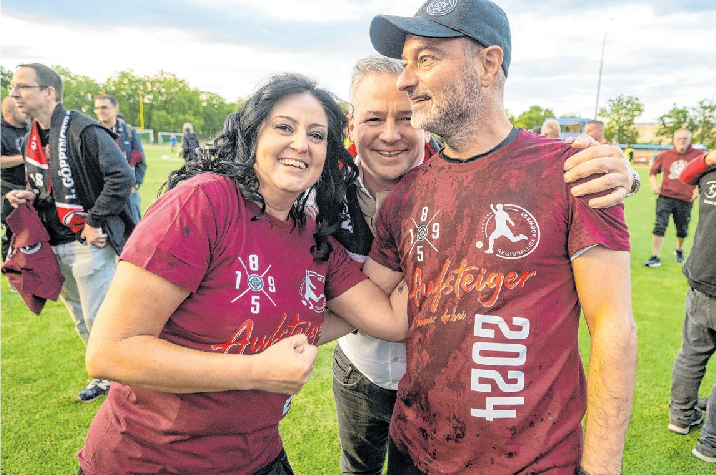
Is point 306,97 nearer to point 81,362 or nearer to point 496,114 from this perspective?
point 496,114

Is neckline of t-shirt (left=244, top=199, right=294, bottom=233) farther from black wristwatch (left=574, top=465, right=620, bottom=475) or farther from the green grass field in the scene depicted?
the green grass field

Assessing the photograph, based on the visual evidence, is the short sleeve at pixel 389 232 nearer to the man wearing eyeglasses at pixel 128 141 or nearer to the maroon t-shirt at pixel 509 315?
the maroon t-shirt at pixel 509 315

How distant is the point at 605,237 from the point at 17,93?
471 centimetres

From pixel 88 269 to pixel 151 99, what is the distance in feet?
Answer: 305

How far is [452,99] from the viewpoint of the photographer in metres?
1.75

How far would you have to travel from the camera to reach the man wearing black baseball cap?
4.98 feet

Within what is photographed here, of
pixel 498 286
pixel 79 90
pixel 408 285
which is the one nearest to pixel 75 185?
pixel 408 285

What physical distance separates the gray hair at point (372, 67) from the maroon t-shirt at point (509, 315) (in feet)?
2.33

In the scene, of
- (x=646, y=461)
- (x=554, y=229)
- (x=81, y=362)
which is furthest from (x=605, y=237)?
(x=81, y=362)

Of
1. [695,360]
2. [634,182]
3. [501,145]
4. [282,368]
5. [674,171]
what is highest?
[501,145]

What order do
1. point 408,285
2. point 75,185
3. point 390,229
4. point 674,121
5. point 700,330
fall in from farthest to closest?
point 674,121
point 75,185
point 700,330
point 390,229
point 408,285

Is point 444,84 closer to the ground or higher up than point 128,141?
higher up

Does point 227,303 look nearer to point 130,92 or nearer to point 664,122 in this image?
point 664,122

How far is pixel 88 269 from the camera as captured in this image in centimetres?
405
